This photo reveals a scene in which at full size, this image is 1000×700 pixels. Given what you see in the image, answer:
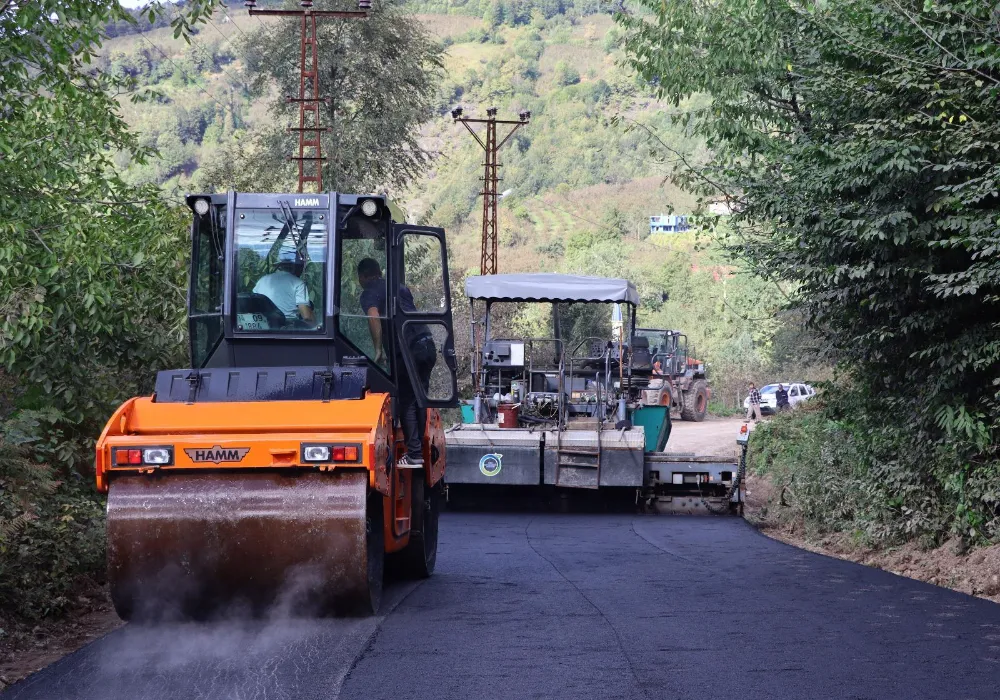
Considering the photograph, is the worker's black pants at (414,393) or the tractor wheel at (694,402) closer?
the worker's black pants at (414,393)

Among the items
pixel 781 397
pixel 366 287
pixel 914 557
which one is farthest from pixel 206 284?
pixel 781 397

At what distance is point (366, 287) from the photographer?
8.88 metres

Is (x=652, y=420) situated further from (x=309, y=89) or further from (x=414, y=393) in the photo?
(x=309, y=89)

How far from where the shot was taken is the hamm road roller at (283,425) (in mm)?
7211

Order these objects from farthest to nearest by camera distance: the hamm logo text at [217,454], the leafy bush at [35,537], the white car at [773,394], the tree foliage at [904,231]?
1. the white car at [773,394]
2. the tree foliage at [904,231]
3. the leafy bush at [35,537]
4. the hamm logo text at [217,454]

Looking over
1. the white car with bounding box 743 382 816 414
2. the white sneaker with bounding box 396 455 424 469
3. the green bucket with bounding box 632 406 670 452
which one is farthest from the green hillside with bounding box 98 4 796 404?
the white sneaker with bounding box 396 455 424 469

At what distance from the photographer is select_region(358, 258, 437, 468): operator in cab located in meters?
8.87

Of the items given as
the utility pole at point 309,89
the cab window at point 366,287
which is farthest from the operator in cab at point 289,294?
the utility pole at point 309,89

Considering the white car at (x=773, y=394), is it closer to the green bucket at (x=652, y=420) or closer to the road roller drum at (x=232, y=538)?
the green bucket at (x=652, y=420)

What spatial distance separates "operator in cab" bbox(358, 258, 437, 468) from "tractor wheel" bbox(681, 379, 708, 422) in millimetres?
32665

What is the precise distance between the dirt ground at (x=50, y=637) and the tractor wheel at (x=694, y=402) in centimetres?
3345

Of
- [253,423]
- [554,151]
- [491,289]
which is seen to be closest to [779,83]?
[491,289]

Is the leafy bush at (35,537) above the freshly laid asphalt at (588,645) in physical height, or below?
above

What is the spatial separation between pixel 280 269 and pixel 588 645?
10.9 ft
